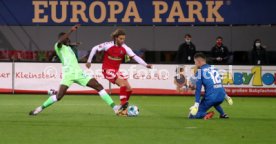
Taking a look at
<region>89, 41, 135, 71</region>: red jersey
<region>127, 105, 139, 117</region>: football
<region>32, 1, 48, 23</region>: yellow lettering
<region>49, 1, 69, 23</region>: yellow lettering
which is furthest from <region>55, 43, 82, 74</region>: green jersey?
<region>32, 1, 48, 23</region>: yellow lettering

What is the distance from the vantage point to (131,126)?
14.7 meters

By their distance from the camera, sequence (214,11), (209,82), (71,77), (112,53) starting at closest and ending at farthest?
(209,82)
(71,77)
(112,53)
(214,11)

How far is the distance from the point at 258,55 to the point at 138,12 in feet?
17.5

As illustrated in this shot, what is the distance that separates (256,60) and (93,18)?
22.4 ft

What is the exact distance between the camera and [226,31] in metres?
29.7

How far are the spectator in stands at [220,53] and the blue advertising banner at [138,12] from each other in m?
2.02

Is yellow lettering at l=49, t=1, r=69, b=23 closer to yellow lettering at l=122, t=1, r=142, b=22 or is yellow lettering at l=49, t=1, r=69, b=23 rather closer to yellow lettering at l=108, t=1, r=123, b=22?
yellow lettering at l=108, t=1, r=123, b=22

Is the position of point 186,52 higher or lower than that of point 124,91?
higher

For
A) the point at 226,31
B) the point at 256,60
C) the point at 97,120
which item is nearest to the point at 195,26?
the point at 226,31

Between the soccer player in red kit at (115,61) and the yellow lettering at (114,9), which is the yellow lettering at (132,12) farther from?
the soccer player in red kit at (115,61)

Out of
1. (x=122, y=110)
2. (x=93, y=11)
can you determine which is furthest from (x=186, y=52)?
(x=122, y=110)

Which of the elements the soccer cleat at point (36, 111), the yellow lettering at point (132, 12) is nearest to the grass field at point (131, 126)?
the soccer cleat at point (36, 111)

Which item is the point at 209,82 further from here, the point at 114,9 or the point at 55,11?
the point at 55,11

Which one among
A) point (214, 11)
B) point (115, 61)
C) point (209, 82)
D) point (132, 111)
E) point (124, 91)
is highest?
point (214, 11)
